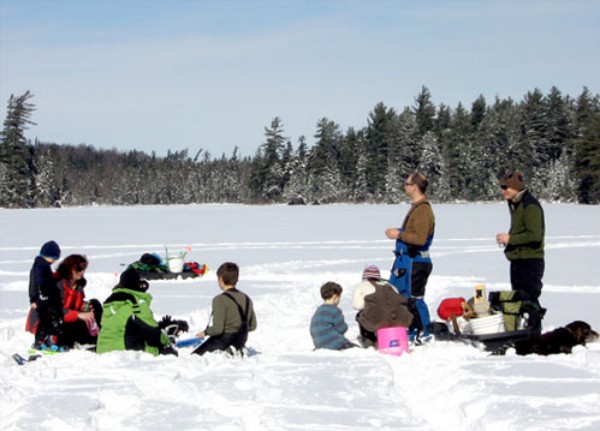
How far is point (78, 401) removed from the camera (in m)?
5.09

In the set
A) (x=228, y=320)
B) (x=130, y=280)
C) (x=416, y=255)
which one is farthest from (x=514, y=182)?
(x=130, y=280)

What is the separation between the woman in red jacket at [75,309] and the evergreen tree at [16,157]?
6459cm

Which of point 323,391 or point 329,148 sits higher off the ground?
point 329,148

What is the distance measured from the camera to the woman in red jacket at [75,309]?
7855 millimetres

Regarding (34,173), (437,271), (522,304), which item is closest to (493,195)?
(34,173)

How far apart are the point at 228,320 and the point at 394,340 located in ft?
5.17

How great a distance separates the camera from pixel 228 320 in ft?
23.8

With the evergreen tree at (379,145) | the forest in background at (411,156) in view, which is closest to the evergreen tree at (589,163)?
the forest in background at (411,156)

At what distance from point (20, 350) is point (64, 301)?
65cm

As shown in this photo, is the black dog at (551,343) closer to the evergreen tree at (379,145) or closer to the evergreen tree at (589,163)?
the evergreen tree at (589,163)

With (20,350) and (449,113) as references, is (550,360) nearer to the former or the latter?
(20,350)

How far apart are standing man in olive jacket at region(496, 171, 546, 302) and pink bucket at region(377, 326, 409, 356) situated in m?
1.39

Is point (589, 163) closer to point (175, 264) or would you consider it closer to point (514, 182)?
point (175, 264)

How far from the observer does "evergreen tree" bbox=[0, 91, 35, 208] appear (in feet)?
224
